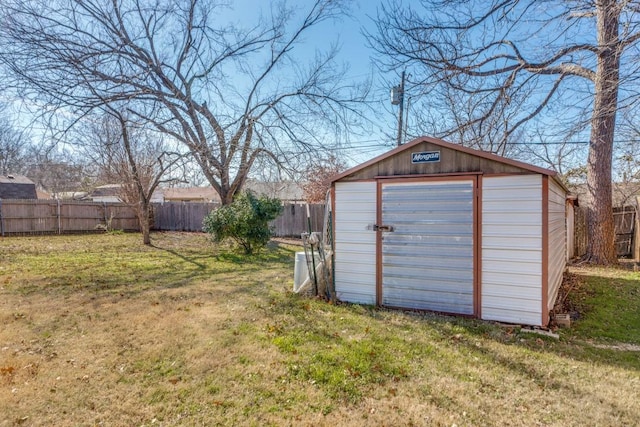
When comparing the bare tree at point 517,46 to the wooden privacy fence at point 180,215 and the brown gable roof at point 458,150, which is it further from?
the wooden privacy fence at point 180,215

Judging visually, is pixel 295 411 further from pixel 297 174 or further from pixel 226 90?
pixel 226 90

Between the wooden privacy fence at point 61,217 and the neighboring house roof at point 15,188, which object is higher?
the neighboring house roof at point 15,188

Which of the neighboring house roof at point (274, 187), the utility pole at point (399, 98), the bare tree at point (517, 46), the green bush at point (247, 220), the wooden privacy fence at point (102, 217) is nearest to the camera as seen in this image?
the bare tree at point (517, 46)

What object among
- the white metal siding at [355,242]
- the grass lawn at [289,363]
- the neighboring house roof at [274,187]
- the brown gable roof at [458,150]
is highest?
the neighboring house roof at [274,187]

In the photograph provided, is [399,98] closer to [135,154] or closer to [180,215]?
[135,154]

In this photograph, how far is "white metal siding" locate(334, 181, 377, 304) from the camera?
5.07 meters

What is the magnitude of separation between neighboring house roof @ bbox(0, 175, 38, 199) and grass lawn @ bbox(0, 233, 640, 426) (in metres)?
17.7

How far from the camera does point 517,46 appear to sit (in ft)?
21.5

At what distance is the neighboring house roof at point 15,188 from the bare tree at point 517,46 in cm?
2217

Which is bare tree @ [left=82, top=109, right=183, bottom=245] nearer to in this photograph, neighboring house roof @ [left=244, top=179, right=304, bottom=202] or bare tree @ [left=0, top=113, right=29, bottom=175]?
neighboring house roof @ [left=244, top=179, right=304, bottom=202]

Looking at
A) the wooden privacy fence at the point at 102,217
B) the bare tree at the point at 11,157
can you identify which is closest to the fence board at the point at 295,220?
the wooden privacy fence at the point at 102,217

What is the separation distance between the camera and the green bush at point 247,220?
912 centimetres

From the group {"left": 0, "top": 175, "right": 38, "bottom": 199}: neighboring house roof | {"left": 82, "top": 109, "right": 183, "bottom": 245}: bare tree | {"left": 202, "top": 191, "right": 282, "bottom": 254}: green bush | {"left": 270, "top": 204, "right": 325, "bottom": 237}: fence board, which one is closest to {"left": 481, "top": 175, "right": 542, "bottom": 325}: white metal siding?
{"left": 202, "top": 191, "right": 282, "bottom": 254}: green bush

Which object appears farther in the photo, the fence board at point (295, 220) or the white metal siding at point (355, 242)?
the fence board at point (295, 220)
